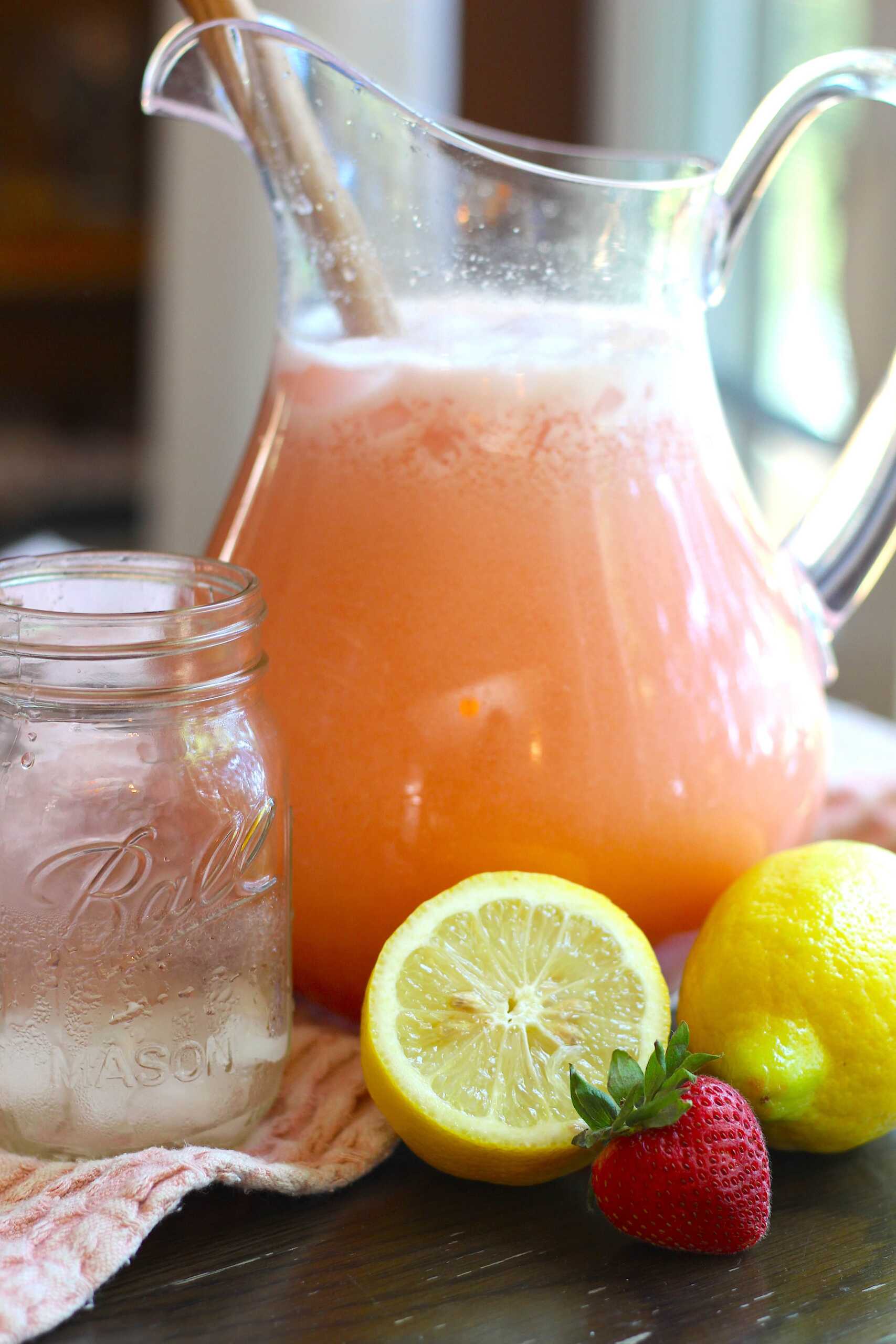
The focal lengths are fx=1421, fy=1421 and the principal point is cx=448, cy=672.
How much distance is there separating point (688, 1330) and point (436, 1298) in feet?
0.28

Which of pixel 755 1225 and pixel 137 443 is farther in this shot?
pixel 137 443

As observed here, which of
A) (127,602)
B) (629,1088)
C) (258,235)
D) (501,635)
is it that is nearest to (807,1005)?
(629,1088)

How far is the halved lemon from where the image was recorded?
1.71 feet

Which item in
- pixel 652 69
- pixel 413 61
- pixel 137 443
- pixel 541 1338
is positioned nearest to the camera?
pixel 541 1338

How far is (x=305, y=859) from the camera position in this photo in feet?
2.07

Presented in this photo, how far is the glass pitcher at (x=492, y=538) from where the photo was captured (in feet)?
2.01

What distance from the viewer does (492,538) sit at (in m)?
0.62

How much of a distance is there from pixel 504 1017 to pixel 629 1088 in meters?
0.06

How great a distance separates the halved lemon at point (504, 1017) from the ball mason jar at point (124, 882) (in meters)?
0.06

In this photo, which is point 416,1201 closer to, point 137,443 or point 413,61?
point 413,61

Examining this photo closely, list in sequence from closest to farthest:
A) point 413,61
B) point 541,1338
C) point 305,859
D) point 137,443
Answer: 1. point 541,1338
2. point 305,859
3. point 413,61
4. point 137,443

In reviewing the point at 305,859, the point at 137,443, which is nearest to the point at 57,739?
the point at 305,859

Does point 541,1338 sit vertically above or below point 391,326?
below

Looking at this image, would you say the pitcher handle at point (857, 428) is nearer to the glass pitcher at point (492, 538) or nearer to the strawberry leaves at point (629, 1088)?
the glass pitcher at point (492, 538)
